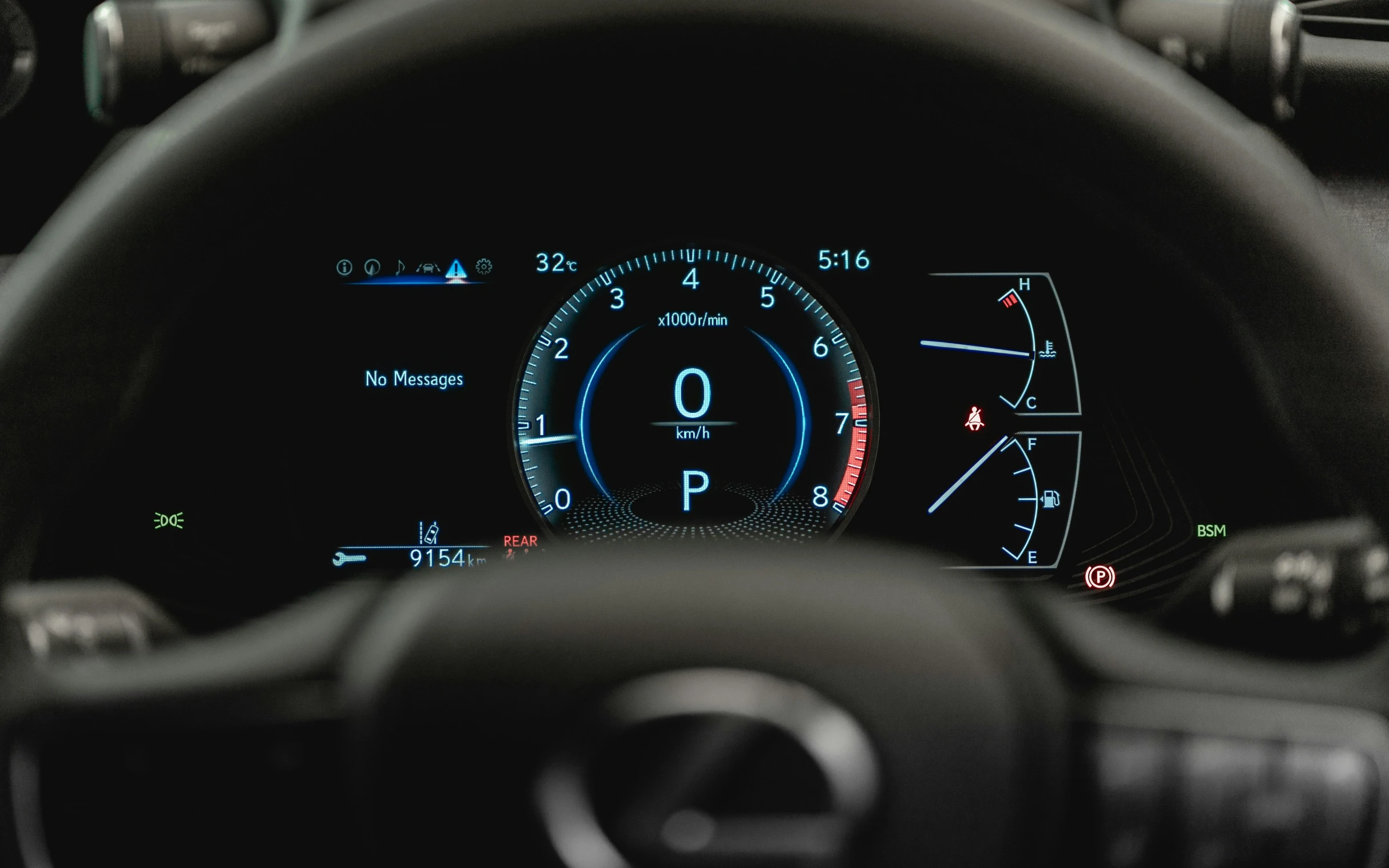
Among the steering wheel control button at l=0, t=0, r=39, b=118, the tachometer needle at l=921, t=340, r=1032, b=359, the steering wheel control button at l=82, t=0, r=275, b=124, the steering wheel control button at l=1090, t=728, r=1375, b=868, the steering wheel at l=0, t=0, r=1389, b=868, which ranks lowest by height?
the steering wheel control button at l=1090, t=728, r=1375, b=868

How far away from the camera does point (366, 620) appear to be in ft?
2.42

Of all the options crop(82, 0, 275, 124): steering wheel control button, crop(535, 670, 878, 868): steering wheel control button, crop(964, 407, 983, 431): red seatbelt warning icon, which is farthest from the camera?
crop(964, 407, 983, 431): red seatbelt warning icon

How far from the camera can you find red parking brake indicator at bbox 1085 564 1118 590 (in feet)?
6.21

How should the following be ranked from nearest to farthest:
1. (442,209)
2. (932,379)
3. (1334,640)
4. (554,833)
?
1. (554,833)
2. (1334,640)
3. (442,209)
4. (932,379)

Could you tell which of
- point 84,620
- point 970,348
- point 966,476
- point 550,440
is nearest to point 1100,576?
point 966,476

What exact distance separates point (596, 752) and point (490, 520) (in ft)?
4.18

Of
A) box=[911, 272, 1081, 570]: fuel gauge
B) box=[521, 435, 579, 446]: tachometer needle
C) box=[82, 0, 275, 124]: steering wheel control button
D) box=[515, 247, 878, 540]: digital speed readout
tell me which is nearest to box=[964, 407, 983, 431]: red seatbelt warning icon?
box=[911, 272, 1081, 570]: fuel gauge

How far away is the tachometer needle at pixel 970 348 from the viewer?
1.96 m

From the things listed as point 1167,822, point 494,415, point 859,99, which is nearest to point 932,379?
point 494,415

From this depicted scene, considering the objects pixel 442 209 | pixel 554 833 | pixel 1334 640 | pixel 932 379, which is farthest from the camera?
pixel 932 379

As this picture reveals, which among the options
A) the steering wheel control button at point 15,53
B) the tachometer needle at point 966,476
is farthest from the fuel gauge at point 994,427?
the steering wheel control button at point 15,53

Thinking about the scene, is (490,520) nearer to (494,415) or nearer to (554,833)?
(494,415)

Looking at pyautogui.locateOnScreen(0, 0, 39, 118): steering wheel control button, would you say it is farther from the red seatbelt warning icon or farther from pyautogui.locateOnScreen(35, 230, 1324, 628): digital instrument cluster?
the red seatbelt warning icon

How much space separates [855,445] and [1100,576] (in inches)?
12.9
